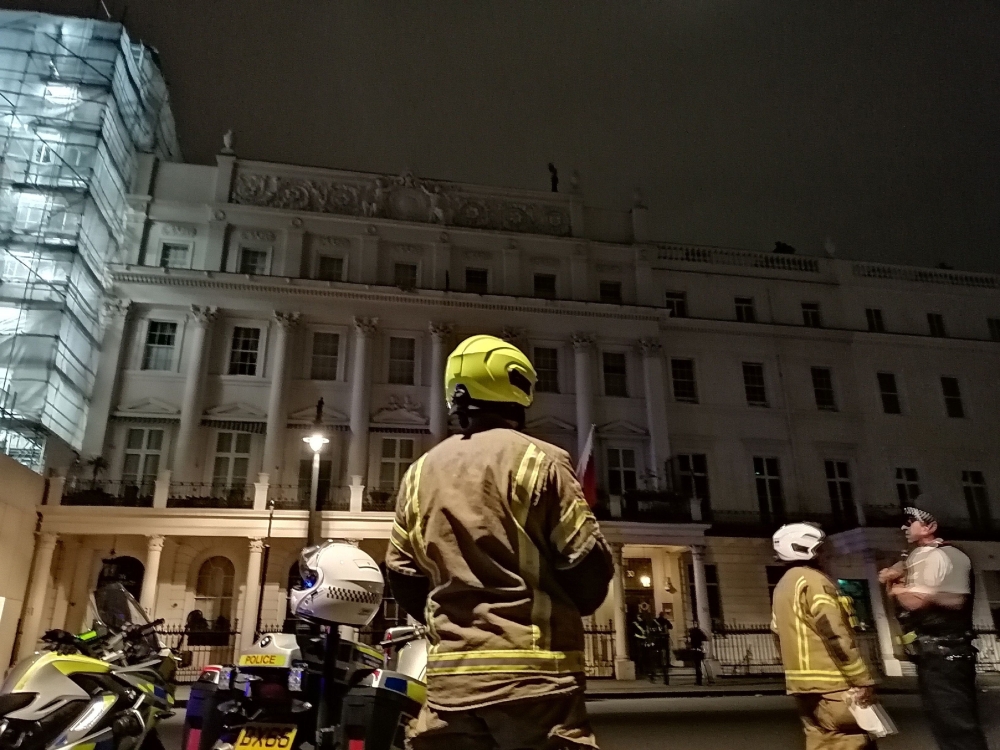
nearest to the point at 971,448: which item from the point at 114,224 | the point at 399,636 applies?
the point at 399,636

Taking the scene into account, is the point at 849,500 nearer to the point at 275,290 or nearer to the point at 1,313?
the point at 275,290

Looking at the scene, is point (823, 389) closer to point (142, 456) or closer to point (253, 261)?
point (253, 261)

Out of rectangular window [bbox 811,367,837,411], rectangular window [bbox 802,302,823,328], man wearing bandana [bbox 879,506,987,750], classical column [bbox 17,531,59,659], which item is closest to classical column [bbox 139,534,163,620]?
classical column [bbox 17,531,59,659]

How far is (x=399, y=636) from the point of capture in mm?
6695

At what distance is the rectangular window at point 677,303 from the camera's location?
29.3 m

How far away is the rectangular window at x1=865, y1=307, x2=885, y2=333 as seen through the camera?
3055 centimetres

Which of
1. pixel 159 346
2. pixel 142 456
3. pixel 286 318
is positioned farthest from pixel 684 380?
pixel 142 456

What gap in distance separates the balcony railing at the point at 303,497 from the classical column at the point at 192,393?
115 inches

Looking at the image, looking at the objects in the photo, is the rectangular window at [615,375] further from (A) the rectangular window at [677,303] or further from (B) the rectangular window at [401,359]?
(B) the rectangular window at [401,359]

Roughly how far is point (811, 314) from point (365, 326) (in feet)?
63.6

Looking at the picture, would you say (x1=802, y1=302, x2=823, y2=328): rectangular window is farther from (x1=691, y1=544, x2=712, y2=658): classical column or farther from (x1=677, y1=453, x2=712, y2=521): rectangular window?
(x1=691, y1=544, x2=712, y2=658): classical column

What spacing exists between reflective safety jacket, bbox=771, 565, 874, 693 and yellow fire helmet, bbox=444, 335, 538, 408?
10.1 feet

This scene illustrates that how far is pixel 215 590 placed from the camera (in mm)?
22141

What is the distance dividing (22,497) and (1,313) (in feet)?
26.6
